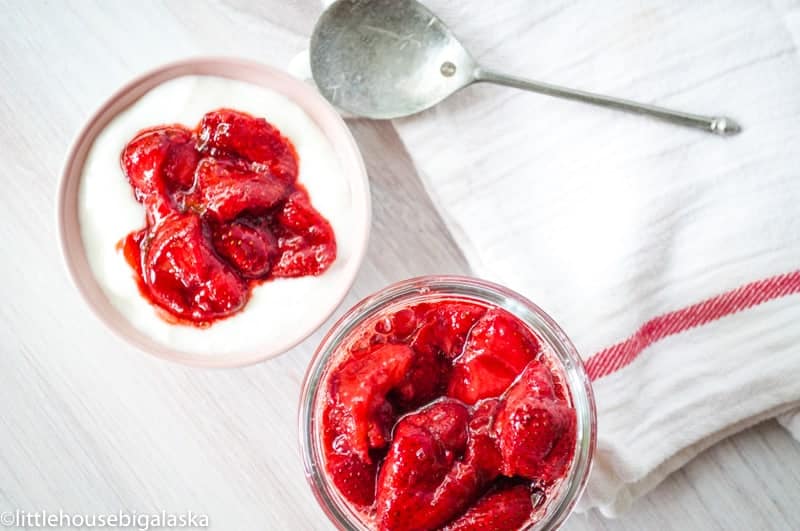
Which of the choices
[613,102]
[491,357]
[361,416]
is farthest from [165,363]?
[613,102]

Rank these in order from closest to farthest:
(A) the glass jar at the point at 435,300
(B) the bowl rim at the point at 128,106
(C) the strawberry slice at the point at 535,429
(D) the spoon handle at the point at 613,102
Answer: (C) the strawberry slice at the point at 535,429 < (A) the glass jar at the point at 435,300 < (B) the bowl rim at the point at 128,106 < (D) the spoon handle at the point at 613,102

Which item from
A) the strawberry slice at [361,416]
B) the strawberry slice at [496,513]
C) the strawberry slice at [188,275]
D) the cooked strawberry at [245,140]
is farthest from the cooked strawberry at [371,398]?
the cooked strawberry at [245,140]

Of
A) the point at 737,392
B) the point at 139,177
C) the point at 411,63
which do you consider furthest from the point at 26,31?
the point at 737,392

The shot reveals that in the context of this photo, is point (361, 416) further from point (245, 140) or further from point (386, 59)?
Result: point (386, 59)

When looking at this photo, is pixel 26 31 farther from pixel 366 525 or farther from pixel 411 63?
pixel 366 525

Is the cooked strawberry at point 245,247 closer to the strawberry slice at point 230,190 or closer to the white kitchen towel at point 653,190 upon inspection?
the strawberry slice at point 230,190

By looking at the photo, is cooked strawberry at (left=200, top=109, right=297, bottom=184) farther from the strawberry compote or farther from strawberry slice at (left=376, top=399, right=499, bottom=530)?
strawberry slice at (left=376, top=399, right=499, bottom=530)
